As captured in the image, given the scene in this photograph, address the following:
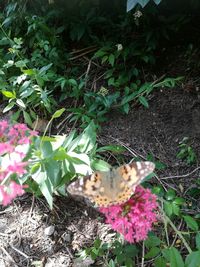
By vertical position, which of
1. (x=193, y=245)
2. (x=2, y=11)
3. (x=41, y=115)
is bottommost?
(x=193, y=245)

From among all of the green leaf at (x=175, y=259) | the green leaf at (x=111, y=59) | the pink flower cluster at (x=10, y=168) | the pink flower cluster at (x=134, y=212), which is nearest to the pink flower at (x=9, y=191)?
the pink flower cluster at (x=10, y=168)

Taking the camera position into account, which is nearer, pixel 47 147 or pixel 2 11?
pixel 47 147

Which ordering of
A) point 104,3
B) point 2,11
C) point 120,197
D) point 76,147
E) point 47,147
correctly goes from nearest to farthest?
point 120,197
point 47,147
point 76,147
point 104,3
point 2,11

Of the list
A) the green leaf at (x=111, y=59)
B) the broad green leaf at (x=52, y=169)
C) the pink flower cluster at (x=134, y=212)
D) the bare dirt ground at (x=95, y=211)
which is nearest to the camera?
the pink flower cluster at (x=134, y=212)

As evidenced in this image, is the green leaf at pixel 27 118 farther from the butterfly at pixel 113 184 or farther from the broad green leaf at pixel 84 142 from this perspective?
the butterfly at pixel 113 184

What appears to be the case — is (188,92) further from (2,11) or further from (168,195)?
(2,11)

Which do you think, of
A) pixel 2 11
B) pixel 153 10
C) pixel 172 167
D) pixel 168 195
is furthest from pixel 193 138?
pixel 2 11
